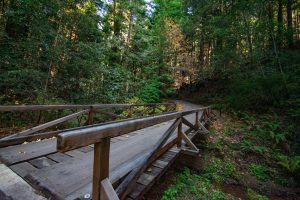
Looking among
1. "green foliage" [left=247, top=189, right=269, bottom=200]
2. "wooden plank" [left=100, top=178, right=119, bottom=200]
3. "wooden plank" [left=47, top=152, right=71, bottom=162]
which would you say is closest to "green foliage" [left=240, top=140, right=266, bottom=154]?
"green foliage" [left=247, top=189, right=269, bottom=200]

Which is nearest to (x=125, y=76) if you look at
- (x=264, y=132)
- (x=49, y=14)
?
(x=49, y=14)

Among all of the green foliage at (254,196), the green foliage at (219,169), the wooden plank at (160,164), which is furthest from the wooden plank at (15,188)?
the green foliage at (254,196)

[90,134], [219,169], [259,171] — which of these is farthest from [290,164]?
[90,134]

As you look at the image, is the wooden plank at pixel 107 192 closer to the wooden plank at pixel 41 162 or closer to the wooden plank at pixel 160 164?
the wooden plank at pixel 41 162

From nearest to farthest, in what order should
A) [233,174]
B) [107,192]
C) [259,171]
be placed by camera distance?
[107,192] → [233,174] → [259,171]

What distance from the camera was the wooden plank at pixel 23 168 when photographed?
320cm

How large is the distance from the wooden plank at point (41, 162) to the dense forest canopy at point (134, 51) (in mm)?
5506

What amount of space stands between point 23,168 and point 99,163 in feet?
6.76

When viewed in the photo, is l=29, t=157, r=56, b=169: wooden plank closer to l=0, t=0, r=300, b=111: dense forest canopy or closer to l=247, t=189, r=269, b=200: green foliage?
l=247, t=189, r=269, b=200: green foliage

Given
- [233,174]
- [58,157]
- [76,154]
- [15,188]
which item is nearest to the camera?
[15,188]

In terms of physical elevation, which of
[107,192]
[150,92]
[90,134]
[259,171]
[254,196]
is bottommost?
[254,196]

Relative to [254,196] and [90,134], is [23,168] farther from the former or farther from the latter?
[254,196]

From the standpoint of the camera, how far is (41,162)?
3.70 m

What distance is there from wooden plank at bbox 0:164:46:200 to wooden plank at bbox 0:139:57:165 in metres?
0.49
